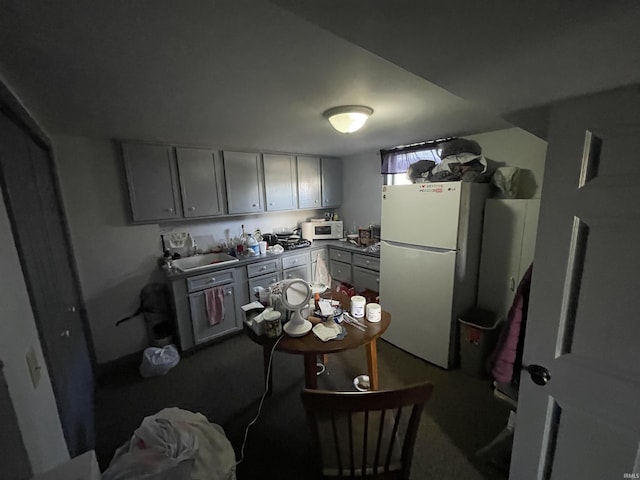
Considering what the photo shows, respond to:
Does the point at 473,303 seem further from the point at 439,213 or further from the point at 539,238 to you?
the point at 539,238

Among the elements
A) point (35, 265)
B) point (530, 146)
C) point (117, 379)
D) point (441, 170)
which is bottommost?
point (117, 379)

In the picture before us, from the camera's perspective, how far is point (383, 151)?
10.9ft

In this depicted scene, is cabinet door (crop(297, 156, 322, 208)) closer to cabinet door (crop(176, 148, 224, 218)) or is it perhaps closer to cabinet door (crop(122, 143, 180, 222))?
cabinet door (crop(176, 148, 224, 218))

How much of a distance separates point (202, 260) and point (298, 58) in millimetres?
2559

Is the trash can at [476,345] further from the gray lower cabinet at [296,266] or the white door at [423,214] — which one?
the gray lower cabinet at [296,266]

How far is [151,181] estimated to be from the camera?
2484mm

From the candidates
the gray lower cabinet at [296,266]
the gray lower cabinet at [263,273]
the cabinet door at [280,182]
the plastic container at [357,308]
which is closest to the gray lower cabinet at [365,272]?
the gray lower cabinet at [296,266]

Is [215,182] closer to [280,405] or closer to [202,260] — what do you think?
[202,260]

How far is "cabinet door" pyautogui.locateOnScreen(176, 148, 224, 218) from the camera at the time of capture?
8.68ft

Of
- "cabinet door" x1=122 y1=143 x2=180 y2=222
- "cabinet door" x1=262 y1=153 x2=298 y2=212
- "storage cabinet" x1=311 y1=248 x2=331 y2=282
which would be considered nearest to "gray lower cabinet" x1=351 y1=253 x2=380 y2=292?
"storage cabinet" x1=311 y1=248 x2=331 y2=282

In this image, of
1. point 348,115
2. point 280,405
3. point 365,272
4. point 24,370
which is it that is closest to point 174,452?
point 24,370

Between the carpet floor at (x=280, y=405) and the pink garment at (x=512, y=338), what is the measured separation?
2.20ft

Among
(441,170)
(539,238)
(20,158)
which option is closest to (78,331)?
(20,158)

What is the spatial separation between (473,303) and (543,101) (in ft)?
6.73
